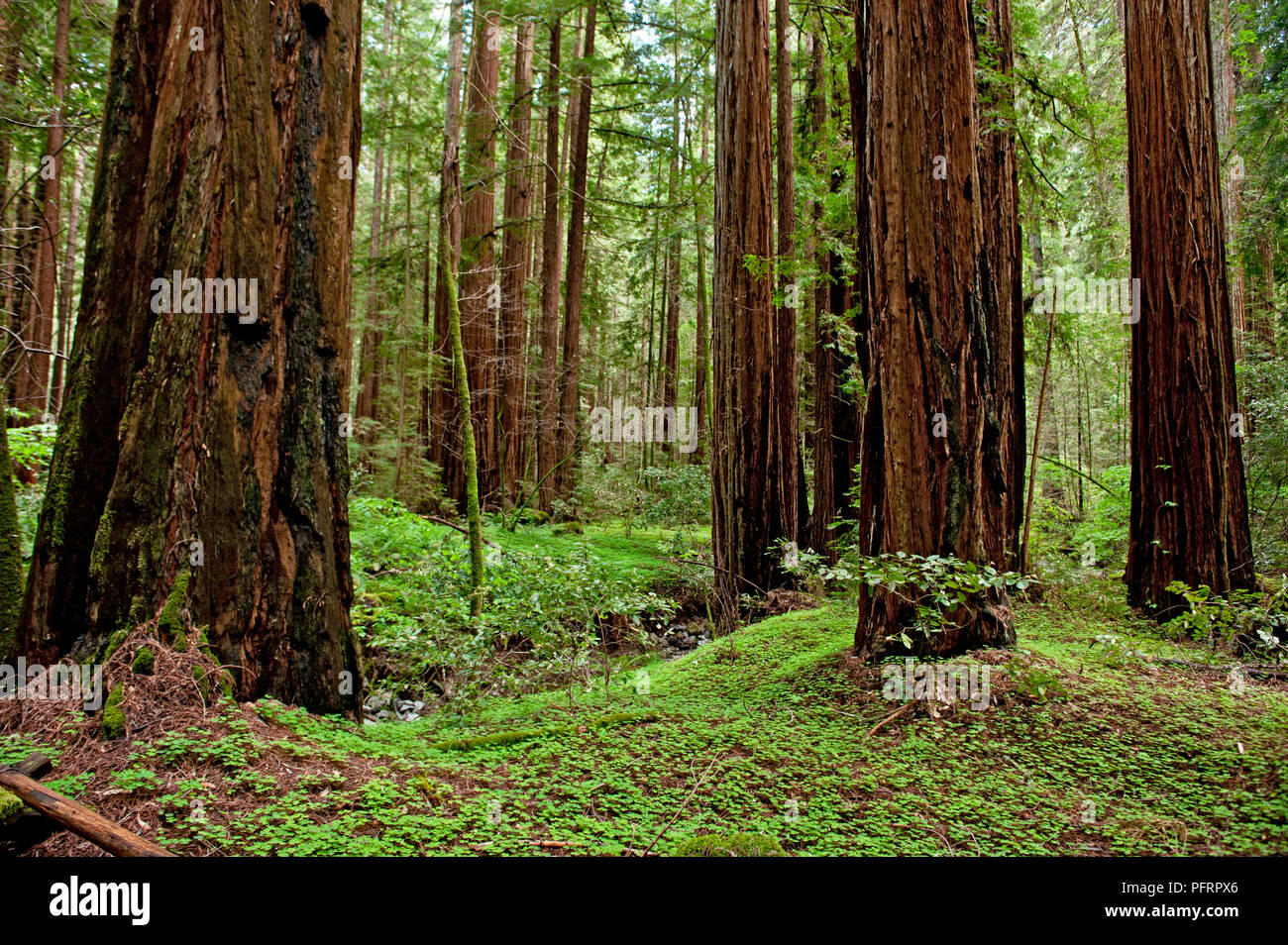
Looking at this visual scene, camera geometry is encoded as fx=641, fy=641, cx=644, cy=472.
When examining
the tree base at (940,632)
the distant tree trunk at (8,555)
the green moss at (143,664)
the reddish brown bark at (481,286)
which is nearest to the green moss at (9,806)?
the green moss at (143,664)

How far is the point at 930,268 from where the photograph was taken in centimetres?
386

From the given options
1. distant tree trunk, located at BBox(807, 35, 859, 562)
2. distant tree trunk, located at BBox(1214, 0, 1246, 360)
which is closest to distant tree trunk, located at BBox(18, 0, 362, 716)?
distant tree trunk, located at BBox(807, 35, 859, 562)

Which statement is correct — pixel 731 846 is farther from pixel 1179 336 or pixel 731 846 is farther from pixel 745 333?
pixel 745 333

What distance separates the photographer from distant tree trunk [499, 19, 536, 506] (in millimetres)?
12852

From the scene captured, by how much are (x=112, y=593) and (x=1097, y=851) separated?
13.5 ft

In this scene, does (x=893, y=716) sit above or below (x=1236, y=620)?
below

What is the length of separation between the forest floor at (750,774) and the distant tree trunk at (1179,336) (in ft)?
6.53

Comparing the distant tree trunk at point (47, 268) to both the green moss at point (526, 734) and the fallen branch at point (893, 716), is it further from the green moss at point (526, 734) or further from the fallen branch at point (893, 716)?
the fallen branch at point (893, 716)

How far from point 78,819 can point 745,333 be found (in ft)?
23.1

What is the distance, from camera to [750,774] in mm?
2770

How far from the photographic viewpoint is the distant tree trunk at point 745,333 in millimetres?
7559

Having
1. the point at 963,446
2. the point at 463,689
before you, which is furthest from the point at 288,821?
the point at 963,446

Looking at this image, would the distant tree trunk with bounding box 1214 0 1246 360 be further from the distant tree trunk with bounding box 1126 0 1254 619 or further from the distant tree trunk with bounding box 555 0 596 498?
the distant tree trunk with bounding box 555 0 596 498

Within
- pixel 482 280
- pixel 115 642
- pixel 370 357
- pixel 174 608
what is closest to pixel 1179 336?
pixel 174 608
